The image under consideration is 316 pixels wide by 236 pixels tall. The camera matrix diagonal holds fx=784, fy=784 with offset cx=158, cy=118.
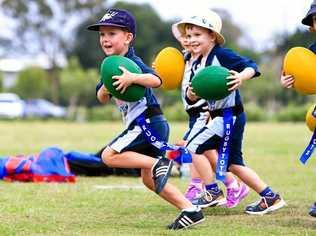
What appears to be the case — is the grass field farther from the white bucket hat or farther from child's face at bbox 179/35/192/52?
the white bucket hat

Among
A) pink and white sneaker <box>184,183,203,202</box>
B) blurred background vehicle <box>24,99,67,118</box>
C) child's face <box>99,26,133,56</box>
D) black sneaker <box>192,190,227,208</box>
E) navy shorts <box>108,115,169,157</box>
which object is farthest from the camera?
blurred background vehicle <box>24,99,67,118</box>

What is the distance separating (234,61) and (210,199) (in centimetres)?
145

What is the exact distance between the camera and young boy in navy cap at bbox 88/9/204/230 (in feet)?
20.4

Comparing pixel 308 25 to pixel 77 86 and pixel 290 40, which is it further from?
pixel 77 86

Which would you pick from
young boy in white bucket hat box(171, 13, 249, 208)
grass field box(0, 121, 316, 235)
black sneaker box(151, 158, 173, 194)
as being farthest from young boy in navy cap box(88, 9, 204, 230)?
young boy in white bucket hat box(171, 13, 249, 208)

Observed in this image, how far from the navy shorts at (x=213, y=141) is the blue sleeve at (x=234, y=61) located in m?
0.55

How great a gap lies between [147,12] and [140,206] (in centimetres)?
6772

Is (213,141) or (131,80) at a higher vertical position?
(131,80)

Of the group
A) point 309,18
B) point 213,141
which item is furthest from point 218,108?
point 309,18

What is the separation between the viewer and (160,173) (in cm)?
620

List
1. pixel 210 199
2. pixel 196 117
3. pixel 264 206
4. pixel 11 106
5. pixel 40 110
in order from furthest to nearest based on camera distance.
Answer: pixel 40 110
pixel 11 106
pixel 196 117
pixel 210 199
pixel 264 206

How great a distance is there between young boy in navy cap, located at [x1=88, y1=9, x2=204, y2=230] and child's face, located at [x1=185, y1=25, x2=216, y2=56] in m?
0.75

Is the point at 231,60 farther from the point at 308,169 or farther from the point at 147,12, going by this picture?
the point at 147,12

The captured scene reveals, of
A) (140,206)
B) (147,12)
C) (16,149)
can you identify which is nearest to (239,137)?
(140,206)
